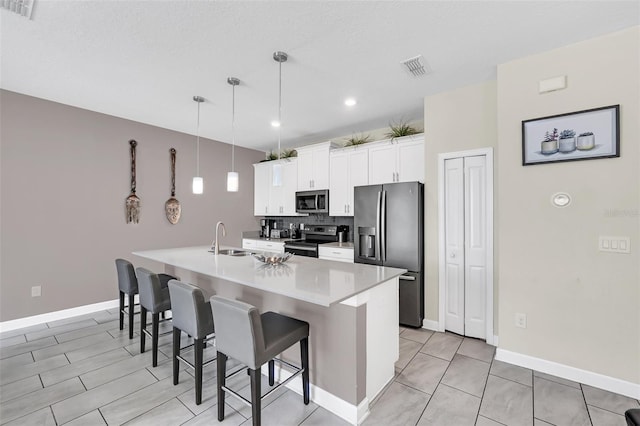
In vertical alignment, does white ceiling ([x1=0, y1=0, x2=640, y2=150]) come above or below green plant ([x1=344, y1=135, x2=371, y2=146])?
above

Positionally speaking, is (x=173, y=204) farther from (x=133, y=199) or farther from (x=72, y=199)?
(x=72, y=199)

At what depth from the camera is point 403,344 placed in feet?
9.71

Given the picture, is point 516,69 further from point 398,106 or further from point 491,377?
point 491,377

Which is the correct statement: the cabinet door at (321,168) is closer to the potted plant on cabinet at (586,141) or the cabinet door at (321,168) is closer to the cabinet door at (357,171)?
the cabinet door at (357,171)

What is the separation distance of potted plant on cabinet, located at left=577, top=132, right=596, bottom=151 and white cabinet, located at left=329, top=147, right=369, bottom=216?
2.33 metres

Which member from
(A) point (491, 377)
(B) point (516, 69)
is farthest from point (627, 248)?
(B) point (516, 69)

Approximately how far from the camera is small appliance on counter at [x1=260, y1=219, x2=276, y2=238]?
593 cm

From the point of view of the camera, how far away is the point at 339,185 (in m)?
4.45

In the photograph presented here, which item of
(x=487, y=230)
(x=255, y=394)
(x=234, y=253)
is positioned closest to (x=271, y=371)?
(x=255, y=394)

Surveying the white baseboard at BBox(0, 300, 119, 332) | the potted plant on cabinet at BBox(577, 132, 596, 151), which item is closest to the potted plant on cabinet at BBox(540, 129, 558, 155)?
the potted plant on cabinet at BBox(577, 132, 596, 151)

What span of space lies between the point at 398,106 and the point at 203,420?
12.2 feet

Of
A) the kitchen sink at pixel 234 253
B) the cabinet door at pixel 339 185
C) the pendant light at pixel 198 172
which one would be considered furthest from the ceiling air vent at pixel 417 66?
the kitchen sink at pixel 234 253

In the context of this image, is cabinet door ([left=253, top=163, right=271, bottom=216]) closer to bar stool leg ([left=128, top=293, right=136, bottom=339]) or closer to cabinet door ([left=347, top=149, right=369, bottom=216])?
cabinet door ([left=347, top=149, right=369, bottom=216])

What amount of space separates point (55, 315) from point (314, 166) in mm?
4062
